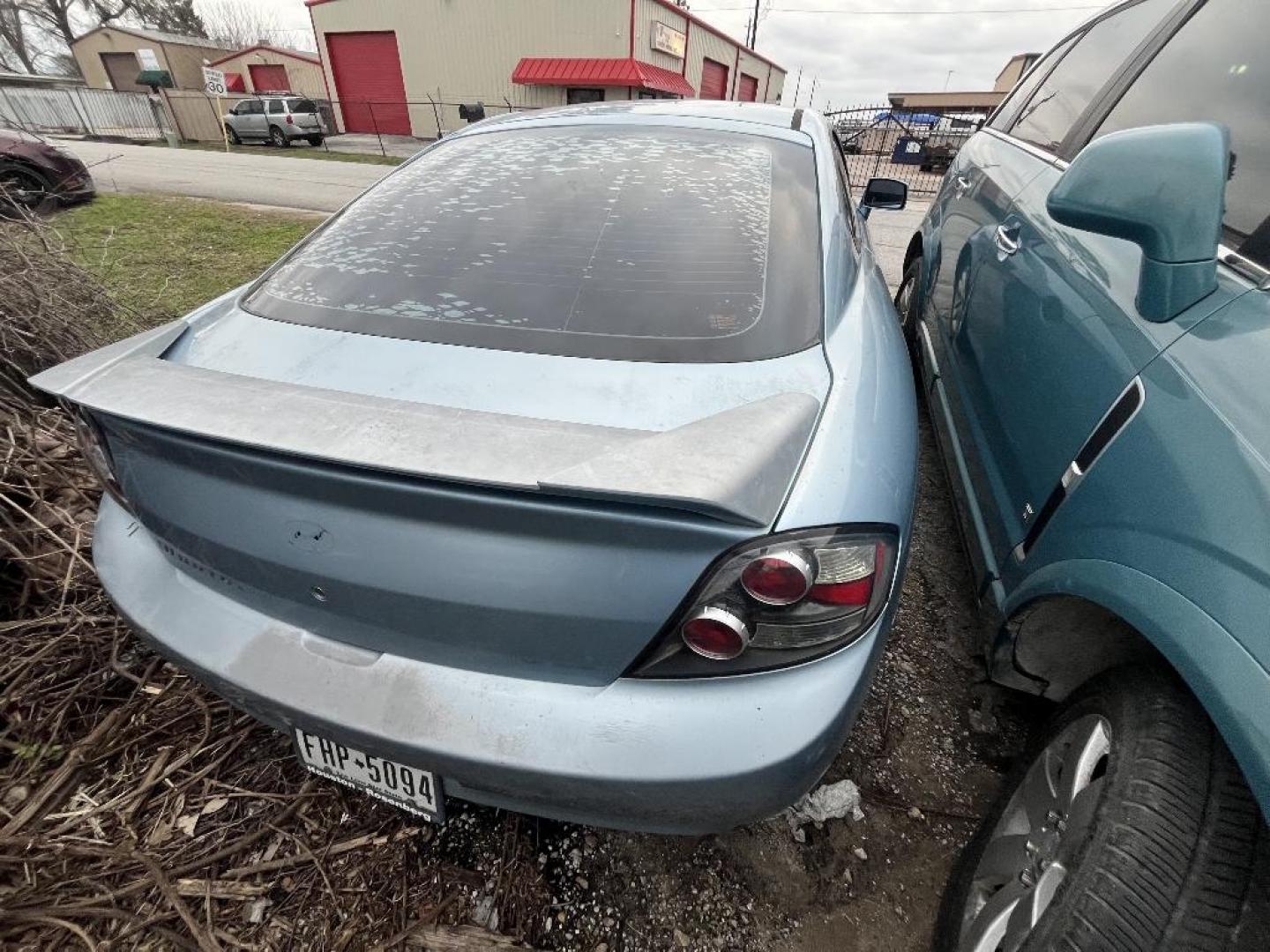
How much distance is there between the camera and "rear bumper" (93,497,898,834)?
1.04 meters

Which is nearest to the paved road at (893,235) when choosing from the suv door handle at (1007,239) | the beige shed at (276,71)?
the suv door handle at (1007,239)

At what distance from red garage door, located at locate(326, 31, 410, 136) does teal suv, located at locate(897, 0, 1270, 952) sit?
26.9 meters

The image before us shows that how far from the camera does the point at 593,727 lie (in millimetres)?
1057

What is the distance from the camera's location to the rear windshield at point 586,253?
1.40 meters

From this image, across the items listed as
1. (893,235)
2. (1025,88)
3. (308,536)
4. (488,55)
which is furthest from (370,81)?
(308,536)

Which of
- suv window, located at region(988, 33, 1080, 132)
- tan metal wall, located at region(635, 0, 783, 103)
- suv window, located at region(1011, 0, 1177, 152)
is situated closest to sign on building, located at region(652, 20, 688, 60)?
tan metal wall, located at region(635, 0, 783, 103)

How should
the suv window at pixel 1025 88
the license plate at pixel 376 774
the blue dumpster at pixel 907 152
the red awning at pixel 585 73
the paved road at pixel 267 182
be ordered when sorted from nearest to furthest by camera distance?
the license plate at pixel 376 774
the suv window at pixel 1025 88
the paved road at pixel 267 182
the blue dumpster at pixel 907 152
the red awning at pixel 585 73

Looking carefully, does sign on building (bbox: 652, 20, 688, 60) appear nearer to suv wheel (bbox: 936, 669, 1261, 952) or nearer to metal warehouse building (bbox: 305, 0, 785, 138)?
metal warehouse building (bbox: 305, 0, 785, 138)

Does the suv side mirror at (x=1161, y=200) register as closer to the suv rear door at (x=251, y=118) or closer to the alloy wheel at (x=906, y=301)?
the alloy wheel at (x=906, y=301)

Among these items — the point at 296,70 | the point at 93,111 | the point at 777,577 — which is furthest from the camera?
the point at 296,70

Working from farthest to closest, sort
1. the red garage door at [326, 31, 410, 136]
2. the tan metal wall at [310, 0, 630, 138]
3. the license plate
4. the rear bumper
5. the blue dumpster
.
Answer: the red garage door at [326, 31, 410, 136] < the tan metal wall at [310, 0, 630, 138] < the blue dumpster < the license plate < the rear bumper

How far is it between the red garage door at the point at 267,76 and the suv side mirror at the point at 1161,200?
122ft

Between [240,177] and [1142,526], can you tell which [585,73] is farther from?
[1142,526]

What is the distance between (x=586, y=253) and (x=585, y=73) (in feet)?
75.0
